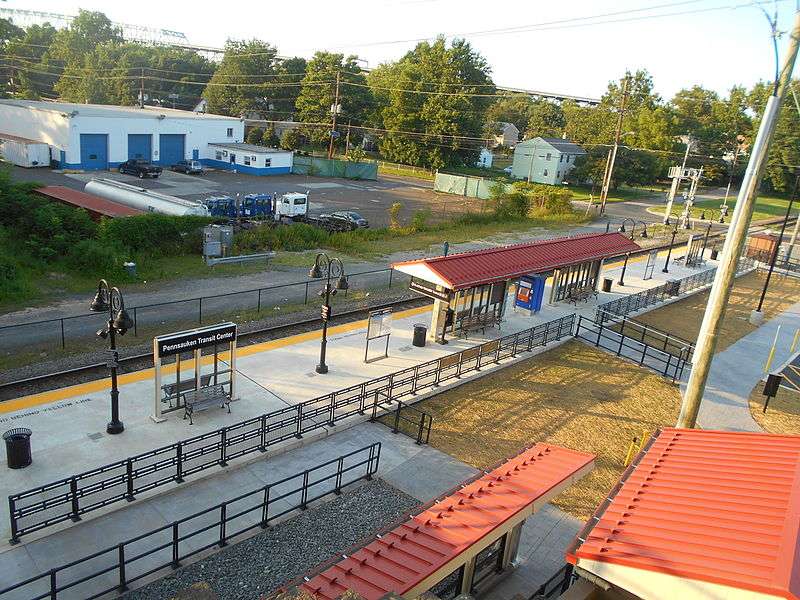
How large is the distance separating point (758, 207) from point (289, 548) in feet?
296

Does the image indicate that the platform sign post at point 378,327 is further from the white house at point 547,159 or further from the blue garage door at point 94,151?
the white house at point 547,159

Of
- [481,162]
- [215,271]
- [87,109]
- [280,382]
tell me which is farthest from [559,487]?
[481,162]

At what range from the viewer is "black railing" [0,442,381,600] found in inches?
351

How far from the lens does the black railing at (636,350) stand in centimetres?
2123

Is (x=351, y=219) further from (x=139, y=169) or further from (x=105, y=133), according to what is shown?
(x=105, y=133)

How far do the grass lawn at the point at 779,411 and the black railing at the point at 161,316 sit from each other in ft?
49.4

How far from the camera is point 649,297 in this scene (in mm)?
29047

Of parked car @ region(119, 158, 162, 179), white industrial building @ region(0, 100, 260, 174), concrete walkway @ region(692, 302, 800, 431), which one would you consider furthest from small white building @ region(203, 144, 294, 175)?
concrete walkway @ region(692, 302, 800, 431)

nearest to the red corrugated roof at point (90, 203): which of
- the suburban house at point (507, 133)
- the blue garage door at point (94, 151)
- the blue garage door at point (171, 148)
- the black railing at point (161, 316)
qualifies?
the black railing at point (161, 316)

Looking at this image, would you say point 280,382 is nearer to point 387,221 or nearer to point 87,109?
point 387,221

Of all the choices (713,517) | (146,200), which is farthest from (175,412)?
(146,200)

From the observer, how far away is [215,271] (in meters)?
26.6

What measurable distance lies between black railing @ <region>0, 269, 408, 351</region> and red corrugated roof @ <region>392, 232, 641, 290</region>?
5506 mm

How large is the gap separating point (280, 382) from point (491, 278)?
847 cm
